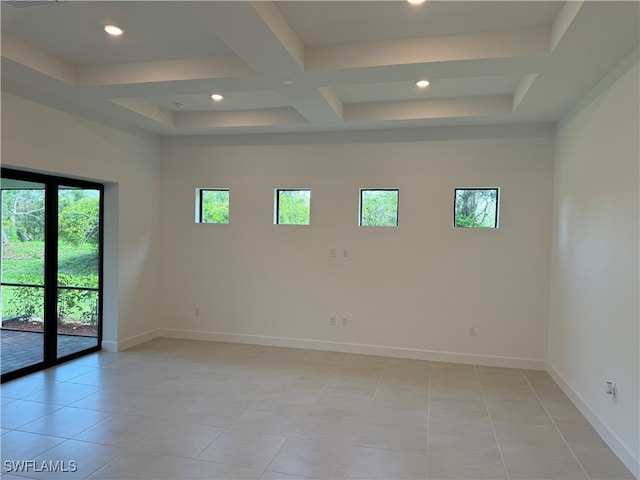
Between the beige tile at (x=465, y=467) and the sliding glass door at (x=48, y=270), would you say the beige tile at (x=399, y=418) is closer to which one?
the beige tile at (x=465, y=467)

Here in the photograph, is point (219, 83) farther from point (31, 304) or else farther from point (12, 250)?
point (31, 304)

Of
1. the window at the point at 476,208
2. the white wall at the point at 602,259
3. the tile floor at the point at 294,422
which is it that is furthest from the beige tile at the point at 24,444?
the window at the point at 476,208

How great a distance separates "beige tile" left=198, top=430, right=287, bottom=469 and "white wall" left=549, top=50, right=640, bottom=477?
7.71 feet

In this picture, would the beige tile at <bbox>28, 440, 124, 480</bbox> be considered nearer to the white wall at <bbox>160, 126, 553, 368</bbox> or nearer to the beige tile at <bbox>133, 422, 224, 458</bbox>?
the beige tile at <bbox>133, 422, 224, 458</bbox>

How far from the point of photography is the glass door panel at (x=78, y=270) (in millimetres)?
4531

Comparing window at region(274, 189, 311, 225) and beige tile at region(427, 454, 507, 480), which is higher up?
window at region(274, 189, 311, 225)

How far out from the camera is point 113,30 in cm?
293

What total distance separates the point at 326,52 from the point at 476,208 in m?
2.72

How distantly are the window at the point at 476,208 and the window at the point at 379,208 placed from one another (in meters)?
0.74

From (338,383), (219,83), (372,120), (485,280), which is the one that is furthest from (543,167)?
(219,83)

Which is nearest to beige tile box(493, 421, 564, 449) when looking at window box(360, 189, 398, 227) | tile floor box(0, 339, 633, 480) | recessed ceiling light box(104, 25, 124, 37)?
tile floor box(0, 339, 633, 480)

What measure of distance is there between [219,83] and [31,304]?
3.05 metres

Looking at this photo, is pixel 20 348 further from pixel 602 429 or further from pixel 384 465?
pixel 602 429

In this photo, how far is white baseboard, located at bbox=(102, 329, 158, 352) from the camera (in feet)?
16.5
